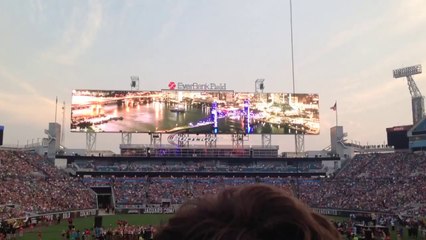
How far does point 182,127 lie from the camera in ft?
218

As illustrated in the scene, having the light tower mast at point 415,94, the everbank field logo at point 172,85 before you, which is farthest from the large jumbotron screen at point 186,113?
the light tower mast at point 415,94

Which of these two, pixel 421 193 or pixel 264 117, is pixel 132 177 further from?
pixel 421 193

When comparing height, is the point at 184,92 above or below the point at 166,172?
above

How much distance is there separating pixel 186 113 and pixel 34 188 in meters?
22.4

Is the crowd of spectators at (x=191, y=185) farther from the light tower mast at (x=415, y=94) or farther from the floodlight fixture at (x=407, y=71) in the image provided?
Result: the floodlight fixture at (x=407, y=71)

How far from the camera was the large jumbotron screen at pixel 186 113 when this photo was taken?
Answer: 65812 mm

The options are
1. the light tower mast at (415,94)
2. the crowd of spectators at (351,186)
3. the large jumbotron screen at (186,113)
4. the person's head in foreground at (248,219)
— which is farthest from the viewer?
the light tower mast at (415,94)

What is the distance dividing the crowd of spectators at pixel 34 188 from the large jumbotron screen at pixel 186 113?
744 centimetres

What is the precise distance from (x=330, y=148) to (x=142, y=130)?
33.0 meters

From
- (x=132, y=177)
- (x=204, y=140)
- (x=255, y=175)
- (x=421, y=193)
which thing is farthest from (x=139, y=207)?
(x=421, y=193)

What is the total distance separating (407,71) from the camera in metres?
78.0

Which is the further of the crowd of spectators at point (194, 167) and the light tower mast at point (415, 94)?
the light tower mast at point (415, 94)

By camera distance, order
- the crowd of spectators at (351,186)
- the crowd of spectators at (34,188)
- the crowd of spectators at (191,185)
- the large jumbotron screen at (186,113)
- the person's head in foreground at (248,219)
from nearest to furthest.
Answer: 1. the person's head in foreground at (248,219)
2. the crowd of spectators at (34,188)
3. the crowd of spectators at (191,185)
4. the crowd of spectators at (351,186)
5. the large jumbotron screen at (186,113)

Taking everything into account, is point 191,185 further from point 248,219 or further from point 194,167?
point 248,219
